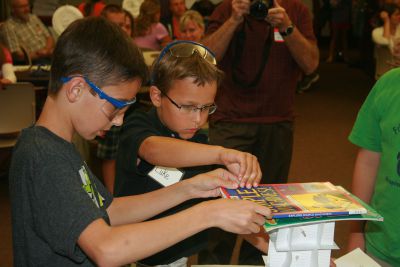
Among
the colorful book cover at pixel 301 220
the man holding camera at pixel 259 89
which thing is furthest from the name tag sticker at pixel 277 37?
the colorful book cover at pixel 301 220

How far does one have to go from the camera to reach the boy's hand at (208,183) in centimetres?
158

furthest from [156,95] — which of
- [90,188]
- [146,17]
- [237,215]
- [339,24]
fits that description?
[339,24]

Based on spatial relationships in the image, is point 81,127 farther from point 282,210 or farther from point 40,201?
point 282,210

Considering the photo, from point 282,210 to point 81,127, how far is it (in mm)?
581

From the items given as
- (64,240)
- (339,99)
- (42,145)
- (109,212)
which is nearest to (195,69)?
(109,212)

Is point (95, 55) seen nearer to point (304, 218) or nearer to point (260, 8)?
point (304, 218)

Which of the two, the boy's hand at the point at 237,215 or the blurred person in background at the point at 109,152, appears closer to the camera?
the boy's hand at the point at 237,215

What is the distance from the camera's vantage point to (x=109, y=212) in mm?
1605

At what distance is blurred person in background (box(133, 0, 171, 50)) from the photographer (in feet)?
20.5

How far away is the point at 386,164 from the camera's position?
1709 mm

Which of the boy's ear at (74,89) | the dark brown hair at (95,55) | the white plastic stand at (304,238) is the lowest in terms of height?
the white plastic stand at (304,238)

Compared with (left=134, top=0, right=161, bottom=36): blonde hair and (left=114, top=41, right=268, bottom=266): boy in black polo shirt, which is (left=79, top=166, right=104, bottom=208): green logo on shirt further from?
(left=134, top=0, right=161, bottom=36): blonde hair

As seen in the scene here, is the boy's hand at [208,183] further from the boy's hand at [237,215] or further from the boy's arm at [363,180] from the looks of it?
the boy's arm at [363,180]

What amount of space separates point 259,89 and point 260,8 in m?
0.43
